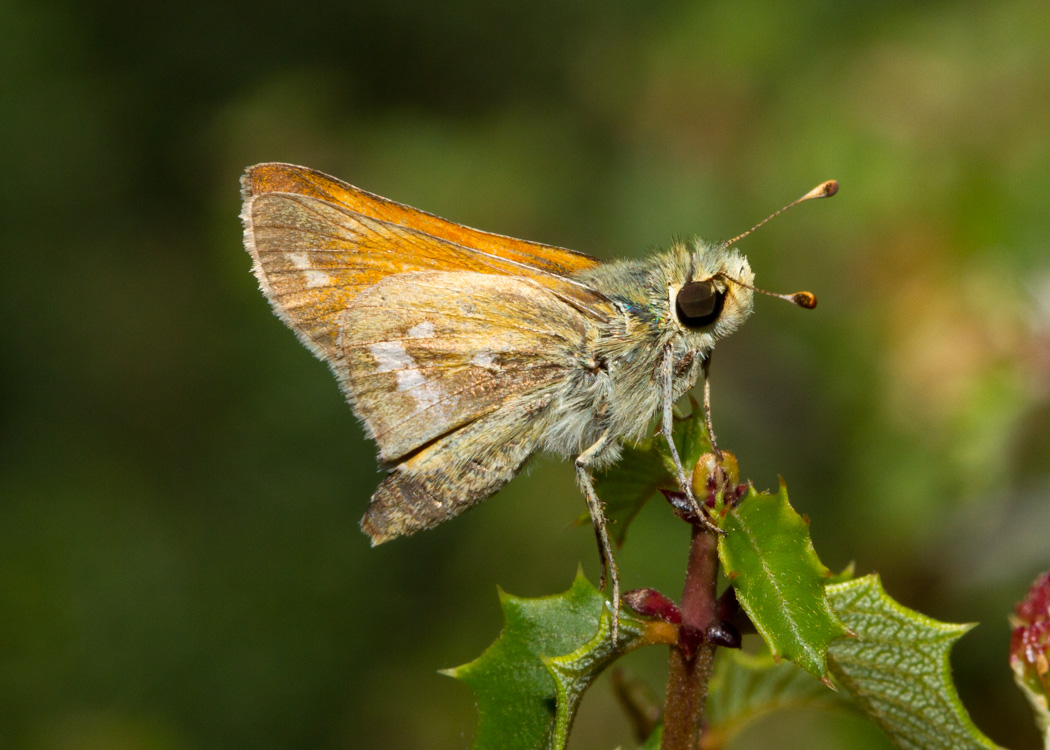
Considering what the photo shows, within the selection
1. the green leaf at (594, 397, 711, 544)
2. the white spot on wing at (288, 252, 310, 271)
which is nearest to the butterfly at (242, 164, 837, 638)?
the white spot on wing at (288, 252, 310, 271)

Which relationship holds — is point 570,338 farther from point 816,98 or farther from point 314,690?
point 314,690

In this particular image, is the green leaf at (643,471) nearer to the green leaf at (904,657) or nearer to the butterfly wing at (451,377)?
the green leaf at (904,657)

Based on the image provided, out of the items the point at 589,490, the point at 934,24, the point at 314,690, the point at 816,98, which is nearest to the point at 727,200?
the point at 816,98

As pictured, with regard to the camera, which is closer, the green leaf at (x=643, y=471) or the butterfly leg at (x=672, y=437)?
the butterfly leg at (x=672, y=437)

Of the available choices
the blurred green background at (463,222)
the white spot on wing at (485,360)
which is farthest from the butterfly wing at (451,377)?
the blurred green background at (463,222)

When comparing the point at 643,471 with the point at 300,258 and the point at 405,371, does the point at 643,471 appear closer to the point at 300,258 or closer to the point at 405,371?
the point at 405,371

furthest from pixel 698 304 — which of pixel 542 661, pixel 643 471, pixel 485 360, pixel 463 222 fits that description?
pixel 463 222

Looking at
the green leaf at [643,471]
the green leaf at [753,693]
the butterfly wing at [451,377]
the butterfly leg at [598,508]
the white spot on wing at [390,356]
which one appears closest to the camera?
the green leaf at [643,471]
